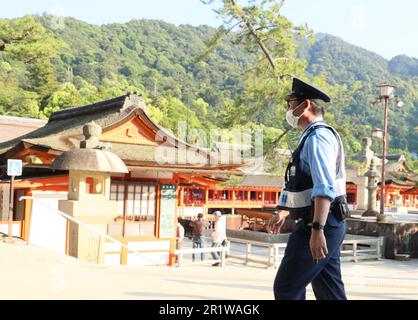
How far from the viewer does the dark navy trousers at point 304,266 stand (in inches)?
121

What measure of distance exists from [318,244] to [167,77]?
359ft

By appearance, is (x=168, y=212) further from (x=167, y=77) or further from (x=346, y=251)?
(x=167, y=77)

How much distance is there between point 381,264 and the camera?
14500mm

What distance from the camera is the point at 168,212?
45.1ft

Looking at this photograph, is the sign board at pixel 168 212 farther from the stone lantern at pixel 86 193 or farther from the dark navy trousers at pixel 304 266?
the dark navy trousers at pixel 304 266

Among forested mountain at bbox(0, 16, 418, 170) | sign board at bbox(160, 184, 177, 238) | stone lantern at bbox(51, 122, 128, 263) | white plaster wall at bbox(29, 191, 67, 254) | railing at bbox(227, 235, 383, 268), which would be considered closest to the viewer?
stone lantern at bbox(51, 122, 128, 263)

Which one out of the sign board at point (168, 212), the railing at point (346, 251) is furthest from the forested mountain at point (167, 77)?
the railing at point (346, 251)

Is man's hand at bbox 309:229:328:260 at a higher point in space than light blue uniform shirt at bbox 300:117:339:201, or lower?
lower

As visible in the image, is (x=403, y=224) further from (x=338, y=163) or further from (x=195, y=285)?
(x=338, y=163)

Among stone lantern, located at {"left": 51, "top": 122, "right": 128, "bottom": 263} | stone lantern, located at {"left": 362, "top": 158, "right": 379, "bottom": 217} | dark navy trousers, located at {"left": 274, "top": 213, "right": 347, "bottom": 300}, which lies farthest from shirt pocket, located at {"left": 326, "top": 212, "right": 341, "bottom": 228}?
stone lantern, located at {"left": 362, "top": 158, "right": 379, "bottom": 217}

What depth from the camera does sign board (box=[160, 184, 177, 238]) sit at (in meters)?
13.6

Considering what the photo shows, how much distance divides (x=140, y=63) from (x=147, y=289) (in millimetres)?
111717

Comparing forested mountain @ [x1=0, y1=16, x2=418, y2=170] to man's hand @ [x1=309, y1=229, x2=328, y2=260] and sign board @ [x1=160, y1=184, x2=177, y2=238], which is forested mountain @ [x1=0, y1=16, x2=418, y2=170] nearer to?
sign board @ [x1=160, y1=184, x2=177, y2=238]

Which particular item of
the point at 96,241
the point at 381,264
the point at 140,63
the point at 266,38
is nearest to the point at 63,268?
the point at 96,241
